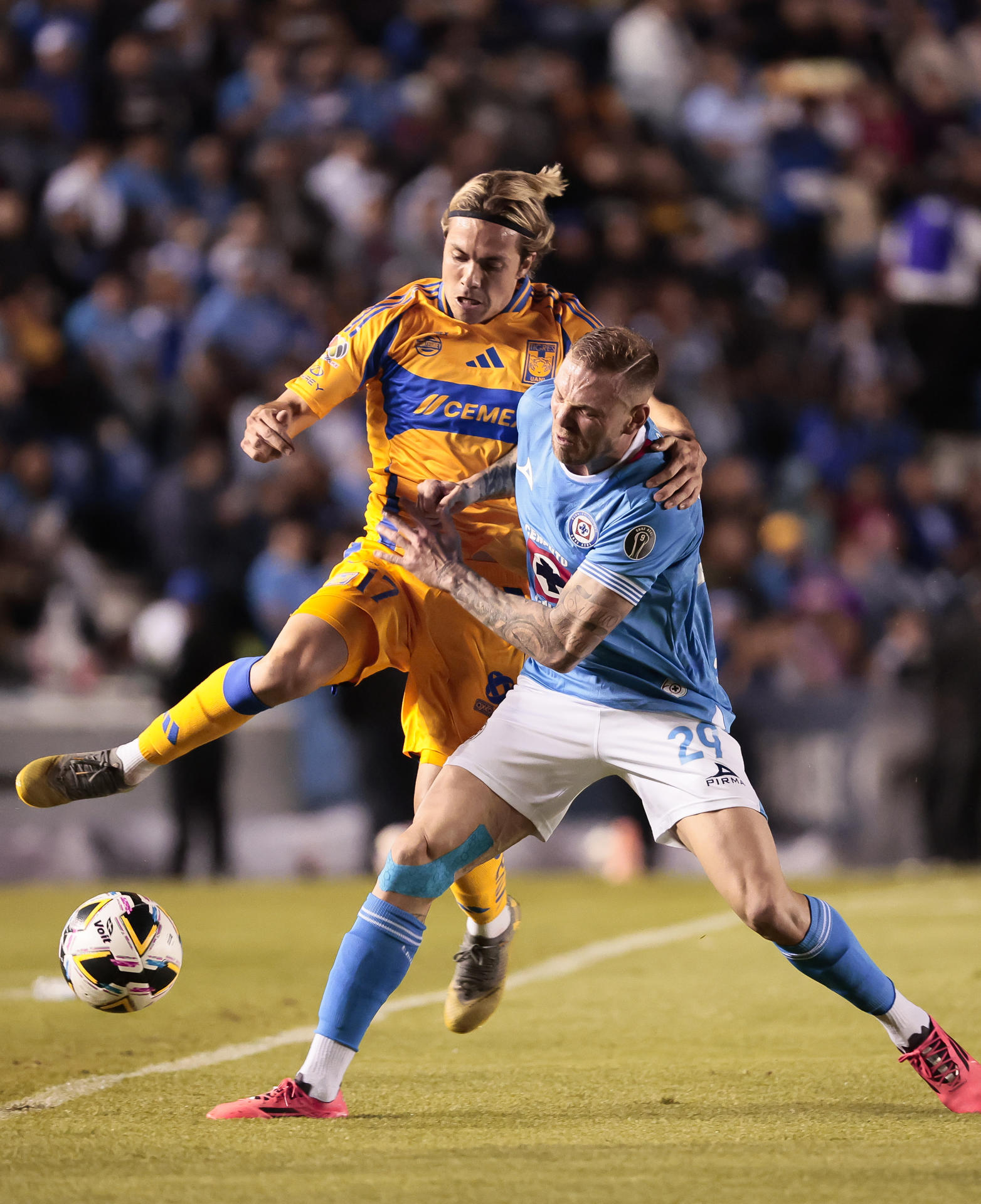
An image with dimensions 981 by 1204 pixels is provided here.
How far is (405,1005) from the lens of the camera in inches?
289

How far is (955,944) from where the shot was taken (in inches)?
333

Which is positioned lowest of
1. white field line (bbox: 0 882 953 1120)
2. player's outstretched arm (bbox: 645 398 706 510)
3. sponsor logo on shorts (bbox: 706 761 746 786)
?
white field line (bbox: 0 882 953 1120)

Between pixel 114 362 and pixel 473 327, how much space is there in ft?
26.2

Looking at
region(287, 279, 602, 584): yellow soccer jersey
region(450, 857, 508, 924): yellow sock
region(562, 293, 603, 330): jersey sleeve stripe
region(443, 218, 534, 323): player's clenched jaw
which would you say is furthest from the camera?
region(450, 857, 508, 924): yellow sock

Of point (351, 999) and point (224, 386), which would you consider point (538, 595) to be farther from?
point (224, 386)

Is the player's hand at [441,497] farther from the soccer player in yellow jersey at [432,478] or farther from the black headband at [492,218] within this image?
the black headband at [492,218]

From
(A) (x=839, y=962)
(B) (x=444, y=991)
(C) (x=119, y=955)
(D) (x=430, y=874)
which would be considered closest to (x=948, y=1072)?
(A) (x=839, y=962)

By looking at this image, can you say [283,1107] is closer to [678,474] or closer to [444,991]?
[678,474]

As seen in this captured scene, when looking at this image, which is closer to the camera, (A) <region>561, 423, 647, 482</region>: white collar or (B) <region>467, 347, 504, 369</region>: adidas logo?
(A) <region>561, 423, 647, 482</region>: white collar

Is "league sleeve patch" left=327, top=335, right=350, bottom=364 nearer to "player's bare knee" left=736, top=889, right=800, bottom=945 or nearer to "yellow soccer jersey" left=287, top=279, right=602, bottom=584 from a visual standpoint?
"yellow soccer jersey" left=287, top=279, right=602, bottom=584

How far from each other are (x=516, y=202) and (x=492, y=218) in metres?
0.11

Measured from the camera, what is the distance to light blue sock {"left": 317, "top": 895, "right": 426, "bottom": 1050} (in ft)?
15.6

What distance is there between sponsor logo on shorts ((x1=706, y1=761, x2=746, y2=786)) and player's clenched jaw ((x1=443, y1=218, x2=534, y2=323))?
1868 mm

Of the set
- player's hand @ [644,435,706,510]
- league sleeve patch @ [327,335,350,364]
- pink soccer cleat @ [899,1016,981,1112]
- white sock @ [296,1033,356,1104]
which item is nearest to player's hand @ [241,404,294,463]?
league sleeve patch @ [327,335,350,364]
